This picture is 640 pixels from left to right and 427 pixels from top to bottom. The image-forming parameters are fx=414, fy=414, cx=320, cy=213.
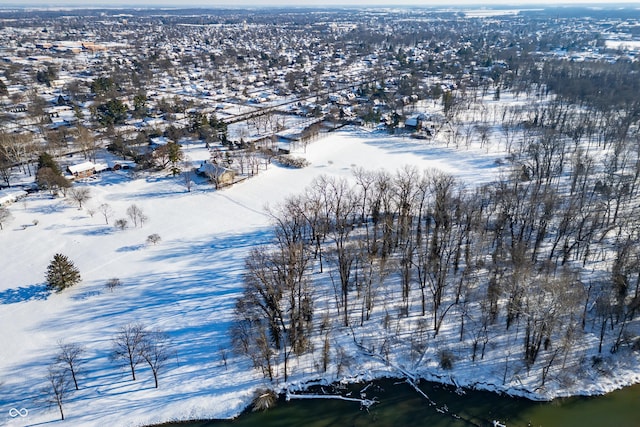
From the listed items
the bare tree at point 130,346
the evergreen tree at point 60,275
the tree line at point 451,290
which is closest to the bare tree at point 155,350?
the bare tree at point 130,346

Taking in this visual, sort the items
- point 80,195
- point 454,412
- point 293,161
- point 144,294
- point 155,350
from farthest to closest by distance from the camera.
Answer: point 293,161
point 80,195
point 144,294
point 155,350
point 454,412

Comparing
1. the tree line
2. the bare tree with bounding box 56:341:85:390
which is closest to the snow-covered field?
the bare tree with bounding box 56:341:85:390

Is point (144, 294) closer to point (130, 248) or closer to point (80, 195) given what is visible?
point (130, 248)

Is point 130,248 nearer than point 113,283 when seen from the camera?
No

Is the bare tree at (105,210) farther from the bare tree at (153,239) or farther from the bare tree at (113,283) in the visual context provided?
the bare tree at (113,283)

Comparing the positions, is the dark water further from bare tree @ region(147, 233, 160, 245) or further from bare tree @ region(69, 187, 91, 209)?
bare tree @ region(69, 187, 91, 209)


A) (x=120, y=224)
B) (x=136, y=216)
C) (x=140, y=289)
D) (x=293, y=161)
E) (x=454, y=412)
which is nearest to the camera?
(x=454, y=412)

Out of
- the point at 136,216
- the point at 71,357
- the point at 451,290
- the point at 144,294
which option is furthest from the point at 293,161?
the point at 71,357
